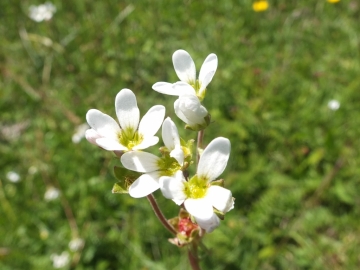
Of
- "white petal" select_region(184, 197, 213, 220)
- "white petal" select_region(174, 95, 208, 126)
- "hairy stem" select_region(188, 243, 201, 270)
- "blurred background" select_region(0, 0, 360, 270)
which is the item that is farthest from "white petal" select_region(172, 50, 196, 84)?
"blurred background" select_region(0, 0, 360, 270)

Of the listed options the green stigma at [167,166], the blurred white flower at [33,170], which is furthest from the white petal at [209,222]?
the blurred white flower at [33,170]

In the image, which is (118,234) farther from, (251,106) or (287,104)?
(287,104)

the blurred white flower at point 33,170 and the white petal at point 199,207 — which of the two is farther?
the blurred white flower at point 33,170

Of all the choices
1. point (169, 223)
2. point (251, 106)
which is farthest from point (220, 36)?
point (169, 223)

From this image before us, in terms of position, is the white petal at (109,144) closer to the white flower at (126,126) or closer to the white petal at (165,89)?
the white flower at (126,126)

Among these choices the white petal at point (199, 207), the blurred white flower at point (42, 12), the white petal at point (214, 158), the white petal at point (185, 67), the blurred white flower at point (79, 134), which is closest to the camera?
the white petal at point (199, 207)

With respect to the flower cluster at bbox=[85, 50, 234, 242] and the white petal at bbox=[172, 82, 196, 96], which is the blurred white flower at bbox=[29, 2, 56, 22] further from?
the white petal at bbox=[172, 82, 196, 96]
